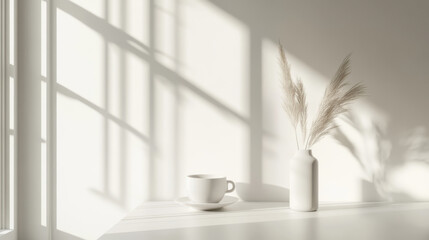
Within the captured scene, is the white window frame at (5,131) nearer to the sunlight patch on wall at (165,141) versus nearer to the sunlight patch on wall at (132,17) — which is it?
the sunlight patch on wall at (132,17)

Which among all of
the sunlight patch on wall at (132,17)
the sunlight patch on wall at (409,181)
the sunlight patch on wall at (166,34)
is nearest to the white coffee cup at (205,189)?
the sunlight patch on wall at (166,34)

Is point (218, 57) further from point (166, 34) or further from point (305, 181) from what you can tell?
point (305, 181)

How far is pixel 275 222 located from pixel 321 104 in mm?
476

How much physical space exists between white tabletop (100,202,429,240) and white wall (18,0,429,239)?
0.46 ft

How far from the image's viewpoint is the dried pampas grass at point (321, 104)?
5.04 ft

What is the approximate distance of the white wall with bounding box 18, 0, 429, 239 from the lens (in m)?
1.68

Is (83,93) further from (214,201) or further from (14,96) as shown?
(214,201)

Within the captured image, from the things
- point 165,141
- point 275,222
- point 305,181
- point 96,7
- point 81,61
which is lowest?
point 275,222

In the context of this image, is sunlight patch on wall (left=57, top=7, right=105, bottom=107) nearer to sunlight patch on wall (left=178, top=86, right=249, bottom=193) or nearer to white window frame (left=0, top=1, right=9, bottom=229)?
white window frame (left=0, top=1, right=9, bottom=229)

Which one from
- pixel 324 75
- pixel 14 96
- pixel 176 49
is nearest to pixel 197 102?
pixel 176 49

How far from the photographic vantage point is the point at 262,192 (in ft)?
5.58

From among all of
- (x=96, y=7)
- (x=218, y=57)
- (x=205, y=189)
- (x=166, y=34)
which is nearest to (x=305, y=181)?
(x=205, y=189)

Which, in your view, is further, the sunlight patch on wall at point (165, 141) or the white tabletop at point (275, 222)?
the sunlight patch on wall at point (165, 141)

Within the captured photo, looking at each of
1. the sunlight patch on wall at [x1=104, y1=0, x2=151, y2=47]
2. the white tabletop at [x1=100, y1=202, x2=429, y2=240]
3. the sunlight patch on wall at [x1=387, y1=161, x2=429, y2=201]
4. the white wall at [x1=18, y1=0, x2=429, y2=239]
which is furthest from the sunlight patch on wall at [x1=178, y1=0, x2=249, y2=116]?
the sunlight patch on wall at [x1=387, y1=161, x2=429, y2=201]
